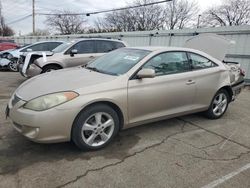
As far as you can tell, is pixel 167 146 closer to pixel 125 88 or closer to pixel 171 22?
pixel 125 88

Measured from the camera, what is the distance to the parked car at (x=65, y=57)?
718 centimetres

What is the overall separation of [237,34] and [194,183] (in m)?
7.79

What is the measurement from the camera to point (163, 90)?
149 inches

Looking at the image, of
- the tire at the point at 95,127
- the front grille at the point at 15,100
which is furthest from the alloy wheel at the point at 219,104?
the front grille at the point at 15,100

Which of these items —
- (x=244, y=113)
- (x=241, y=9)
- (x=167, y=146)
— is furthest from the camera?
(x=241, y=9)

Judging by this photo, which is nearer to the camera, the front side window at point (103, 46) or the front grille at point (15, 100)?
the front grille at point (15, 100)

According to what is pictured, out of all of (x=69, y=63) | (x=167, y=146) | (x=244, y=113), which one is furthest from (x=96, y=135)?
(x=69, y=63)

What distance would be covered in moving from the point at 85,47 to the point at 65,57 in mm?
869

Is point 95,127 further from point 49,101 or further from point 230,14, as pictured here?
point 230,14

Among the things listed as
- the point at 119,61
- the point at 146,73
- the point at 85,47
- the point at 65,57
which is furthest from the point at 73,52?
the point at 146,73

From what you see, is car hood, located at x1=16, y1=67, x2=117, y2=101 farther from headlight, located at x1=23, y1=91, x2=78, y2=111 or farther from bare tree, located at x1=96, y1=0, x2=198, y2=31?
bare tree, located at x1=96, y1=0, x2=198, y2=31

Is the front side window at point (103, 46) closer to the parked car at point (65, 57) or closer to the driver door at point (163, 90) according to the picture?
the parked car at point (65, 57)

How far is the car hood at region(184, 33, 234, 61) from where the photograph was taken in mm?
5941

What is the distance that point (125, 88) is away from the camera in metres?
3.38
